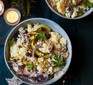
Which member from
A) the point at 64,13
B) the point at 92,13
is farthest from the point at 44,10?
the point at 92,13

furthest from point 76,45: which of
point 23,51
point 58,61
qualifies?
point 23,51

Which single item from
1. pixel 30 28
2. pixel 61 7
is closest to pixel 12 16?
pixel 30 28

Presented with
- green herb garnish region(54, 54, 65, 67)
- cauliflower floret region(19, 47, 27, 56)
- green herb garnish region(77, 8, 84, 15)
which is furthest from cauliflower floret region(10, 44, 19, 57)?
green herb garnish region(77, 8, 84, 15)

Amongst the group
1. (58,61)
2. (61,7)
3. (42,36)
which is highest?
(61,7)

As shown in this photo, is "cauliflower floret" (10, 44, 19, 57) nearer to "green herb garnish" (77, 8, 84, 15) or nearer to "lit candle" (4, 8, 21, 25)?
"lit candle" (4, 8, 21, 25)

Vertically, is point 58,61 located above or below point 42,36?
below

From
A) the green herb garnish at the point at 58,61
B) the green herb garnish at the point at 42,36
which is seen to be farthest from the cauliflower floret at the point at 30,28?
the green herb garnish at the point at 58,61

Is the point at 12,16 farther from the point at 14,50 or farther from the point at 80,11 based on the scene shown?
the point at 80,11
